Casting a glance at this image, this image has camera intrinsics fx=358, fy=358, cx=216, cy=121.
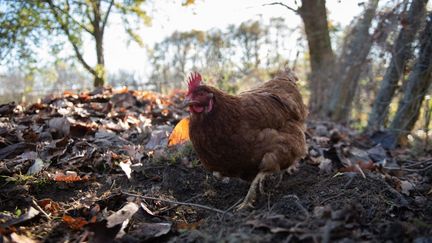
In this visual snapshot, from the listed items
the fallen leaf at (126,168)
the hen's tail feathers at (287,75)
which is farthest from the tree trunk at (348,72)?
the fallen leaf at (126,168)

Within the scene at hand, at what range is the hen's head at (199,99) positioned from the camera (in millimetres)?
2900

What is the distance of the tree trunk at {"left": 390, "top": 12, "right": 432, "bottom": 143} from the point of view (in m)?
5.07

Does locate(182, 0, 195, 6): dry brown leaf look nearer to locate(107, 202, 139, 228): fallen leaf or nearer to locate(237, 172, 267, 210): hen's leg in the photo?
locate(237, 172, 267, 210): hen's leg

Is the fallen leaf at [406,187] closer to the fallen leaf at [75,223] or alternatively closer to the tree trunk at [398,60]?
the fallen leaf at [75,223]

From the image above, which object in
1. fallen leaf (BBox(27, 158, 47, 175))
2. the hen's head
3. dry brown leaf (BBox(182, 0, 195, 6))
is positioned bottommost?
fallen leaf (BBox(27, 158, 47, 175))

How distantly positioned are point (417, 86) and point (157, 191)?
4333 mm

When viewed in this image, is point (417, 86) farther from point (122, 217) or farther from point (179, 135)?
point (122, 217)

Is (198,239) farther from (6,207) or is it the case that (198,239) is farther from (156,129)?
(156,129)

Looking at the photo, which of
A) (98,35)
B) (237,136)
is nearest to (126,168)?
(237,136)

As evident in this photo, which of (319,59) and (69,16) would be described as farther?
(319,59)

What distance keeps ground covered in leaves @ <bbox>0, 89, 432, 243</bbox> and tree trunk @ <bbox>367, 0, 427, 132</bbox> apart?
1521 mm

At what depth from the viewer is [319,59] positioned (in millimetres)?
10617

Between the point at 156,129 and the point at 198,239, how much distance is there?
2.86m

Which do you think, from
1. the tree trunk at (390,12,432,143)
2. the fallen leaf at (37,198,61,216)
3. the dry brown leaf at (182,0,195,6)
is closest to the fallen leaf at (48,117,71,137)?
the fallen leaf at (37,198,61,216)
